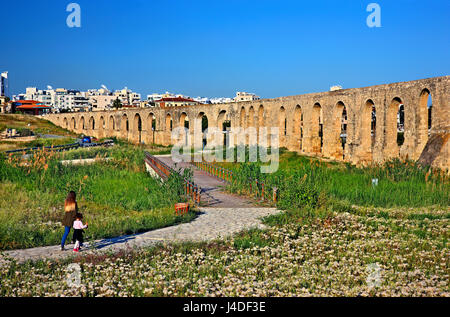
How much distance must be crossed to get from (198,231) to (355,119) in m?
16.4

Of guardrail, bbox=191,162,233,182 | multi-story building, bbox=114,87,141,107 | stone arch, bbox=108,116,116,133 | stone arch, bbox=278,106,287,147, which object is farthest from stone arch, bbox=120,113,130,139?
multi-story building, bbox=114,87,141,107

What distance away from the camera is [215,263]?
6.51 m

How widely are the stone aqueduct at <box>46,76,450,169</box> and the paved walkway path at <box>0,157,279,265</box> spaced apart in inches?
334

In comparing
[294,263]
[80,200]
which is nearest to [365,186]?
[294,263]

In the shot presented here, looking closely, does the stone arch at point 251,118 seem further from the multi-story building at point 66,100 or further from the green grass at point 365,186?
the multi-story building at point 66,100

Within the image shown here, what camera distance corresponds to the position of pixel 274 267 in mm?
6469

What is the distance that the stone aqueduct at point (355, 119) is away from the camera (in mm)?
17469

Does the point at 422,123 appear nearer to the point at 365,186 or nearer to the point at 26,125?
the point at 365,186

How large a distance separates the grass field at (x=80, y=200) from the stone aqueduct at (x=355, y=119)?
34.3 ft

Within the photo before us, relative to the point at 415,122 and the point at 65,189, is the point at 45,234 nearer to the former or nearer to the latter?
the point at 65,189

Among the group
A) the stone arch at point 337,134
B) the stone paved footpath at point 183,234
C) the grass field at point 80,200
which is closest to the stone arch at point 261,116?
the stone arch at point 337,134

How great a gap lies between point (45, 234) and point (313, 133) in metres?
21.3

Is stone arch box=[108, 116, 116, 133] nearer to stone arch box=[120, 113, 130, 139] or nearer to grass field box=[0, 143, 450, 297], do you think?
stone arch box=[120, 113, 130, 139]
